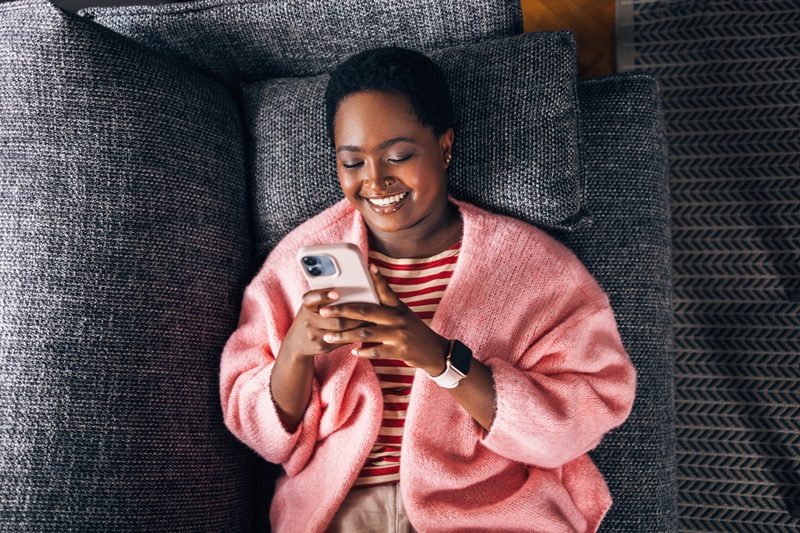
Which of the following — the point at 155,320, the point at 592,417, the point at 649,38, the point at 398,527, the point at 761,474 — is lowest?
the point at 761,474

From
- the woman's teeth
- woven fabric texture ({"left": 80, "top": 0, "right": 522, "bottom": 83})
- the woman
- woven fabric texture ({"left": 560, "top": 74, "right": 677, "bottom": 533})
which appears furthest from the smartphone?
woven fabric texture ({"left": 80, "top": 0, "right": 522, "bottom": 83})

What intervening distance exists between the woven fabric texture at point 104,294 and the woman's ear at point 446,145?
52 cm

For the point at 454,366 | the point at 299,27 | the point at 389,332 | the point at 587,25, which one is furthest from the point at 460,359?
the point at 587,25

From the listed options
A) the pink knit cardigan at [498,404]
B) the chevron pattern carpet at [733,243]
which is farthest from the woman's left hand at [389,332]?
the chevron pattern carpet at [733,243]

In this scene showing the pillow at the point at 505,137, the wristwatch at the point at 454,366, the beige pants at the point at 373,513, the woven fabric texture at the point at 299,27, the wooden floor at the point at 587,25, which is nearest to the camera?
Answer: the wristwatch at the point at 454,366

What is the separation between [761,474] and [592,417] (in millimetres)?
778

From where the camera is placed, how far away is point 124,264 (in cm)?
117

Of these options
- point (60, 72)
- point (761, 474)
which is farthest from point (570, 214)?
point (60, 72)

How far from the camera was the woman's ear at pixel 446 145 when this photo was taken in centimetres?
116

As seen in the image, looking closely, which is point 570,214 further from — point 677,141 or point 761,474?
point 761,474

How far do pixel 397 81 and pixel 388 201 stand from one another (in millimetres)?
206

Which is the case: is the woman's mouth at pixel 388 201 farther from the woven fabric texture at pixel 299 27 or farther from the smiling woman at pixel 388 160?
the woven fabric texture at pixel 299 27

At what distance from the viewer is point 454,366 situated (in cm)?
101

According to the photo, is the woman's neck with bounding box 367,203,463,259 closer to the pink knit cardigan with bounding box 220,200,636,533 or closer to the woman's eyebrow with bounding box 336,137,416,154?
the pink knit cardigan with bounding box 220,200,636,533
